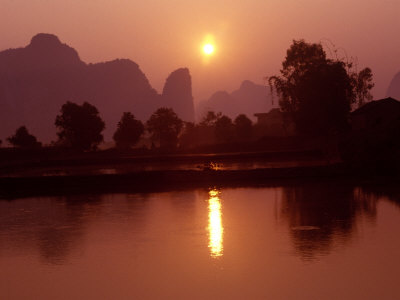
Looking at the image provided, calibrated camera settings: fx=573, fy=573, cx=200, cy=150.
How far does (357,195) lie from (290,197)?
13.2 feet

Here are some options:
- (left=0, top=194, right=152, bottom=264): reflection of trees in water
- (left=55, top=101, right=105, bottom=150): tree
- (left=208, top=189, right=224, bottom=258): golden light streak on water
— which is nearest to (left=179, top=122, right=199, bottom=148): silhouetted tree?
(left=55, top=101, right=105, bottom=150): tree

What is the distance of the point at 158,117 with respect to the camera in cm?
13900

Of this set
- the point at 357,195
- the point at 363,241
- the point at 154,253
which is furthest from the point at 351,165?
the point at 154,253

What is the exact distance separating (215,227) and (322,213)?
6.12 metres

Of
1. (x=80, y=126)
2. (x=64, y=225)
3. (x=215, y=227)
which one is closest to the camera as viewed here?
(x=215, y=227)

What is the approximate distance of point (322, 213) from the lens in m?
28.2

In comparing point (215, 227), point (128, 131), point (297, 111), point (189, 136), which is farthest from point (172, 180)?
point (189, 136)

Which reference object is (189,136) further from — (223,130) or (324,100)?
(324,100)

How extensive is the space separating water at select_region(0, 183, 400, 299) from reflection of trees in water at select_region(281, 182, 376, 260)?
57 millimetres

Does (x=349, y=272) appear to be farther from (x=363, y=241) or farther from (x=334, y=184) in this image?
(x=334, y=184)

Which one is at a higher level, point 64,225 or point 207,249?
point 64,225

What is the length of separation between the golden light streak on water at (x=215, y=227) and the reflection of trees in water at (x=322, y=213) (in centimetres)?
284

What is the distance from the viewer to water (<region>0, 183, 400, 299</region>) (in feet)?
52.9

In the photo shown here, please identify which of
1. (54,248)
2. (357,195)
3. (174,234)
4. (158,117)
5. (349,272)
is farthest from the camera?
(158,117)
